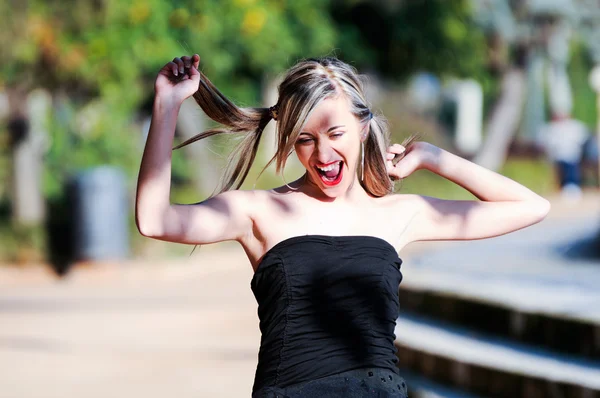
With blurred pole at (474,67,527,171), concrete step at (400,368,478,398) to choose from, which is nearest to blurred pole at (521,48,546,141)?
blurred pole at (474,67,527,171)

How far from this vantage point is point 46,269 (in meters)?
14.4

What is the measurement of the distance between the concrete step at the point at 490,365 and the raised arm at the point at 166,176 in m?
3.44

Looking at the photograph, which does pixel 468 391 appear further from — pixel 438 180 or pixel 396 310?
pixel 438 180

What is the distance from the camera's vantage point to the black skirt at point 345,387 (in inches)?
98.9

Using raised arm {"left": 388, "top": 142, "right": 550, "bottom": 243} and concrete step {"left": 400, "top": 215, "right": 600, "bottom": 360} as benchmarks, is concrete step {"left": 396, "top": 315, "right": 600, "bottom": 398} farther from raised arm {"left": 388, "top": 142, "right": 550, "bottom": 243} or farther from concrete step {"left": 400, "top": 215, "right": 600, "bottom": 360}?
raised arm {"left": 388, "top": 142, "right": 550, "bottom": 243}

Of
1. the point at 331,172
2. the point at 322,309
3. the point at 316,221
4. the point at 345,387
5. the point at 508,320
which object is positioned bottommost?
the point at 345,387

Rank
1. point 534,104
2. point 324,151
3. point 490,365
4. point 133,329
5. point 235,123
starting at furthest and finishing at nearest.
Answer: point 534,104
point 133,329
point 490,365
point 235,123
point 324,151

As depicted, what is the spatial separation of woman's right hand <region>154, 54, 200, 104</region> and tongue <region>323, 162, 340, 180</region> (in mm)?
392

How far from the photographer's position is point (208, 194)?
1869cm

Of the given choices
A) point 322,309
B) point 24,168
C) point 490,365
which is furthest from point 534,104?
point 322,309

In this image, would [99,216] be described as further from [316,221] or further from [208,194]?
[316,221]

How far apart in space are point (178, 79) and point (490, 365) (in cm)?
399

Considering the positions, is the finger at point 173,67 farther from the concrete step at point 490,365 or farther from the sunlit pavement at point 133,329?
the sunlit pavement at point 133,329

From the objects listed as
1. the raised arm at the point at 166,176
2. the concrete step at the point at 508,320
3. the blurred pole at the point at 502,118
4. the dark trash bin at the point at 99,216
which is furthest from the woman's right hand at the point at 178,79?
the blurred pole at the point at 502,118
